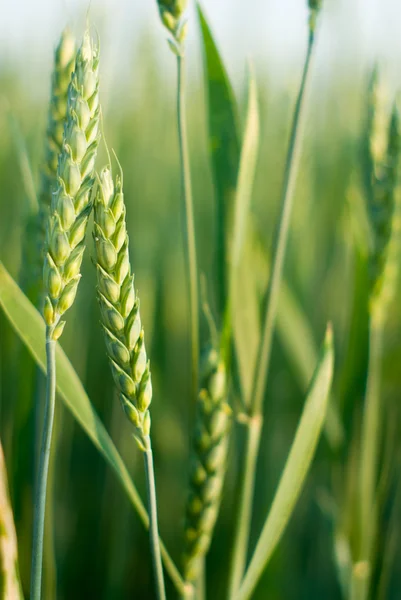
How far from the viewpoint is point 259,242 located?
84cm

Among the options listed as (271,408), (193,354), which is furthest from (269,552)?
(271,408)

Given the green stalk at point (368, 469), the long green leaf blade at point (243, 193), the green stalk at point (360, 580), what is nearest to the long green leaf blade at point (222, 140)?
the long green leaf blade at point (243, 193)

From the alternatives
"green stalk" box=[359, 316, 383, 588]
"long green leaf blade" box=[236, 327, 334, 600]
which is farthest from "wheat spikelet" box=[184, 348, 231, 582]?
"green stalk" box=[359, 316, 383, 588]

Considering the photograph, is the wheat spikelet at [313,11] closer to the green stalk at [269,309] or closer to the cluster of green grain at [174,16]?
the green stalk at [269,309]

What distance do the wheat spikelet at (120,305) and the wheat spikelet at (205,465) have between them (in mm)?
117

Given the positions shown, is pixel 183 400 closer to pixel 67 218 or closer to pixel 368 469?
pixel 368 469

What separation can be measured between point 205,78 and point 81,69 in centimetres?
31

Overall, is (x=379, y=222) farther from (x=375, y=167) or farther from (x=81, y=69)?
(x=81, y=69)

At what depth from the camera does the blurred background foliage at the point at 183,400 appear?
78 centimetres

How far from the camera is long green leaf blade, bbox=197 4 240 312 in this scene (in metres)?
0.64

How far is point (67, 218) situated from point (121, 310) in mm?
60

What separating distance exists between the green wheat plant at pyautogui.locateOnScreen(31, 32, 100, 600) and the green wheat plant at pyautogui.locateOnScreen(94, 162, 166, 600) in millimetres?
12

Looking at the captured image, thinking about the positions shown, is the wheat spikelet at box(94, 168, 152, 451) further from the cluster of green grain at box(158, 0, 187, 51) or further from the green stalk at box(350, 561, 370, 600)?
the green stalk at box(350, 561, 370, 600)

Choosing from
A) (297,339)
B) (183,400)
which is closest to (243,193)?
(297,339)
